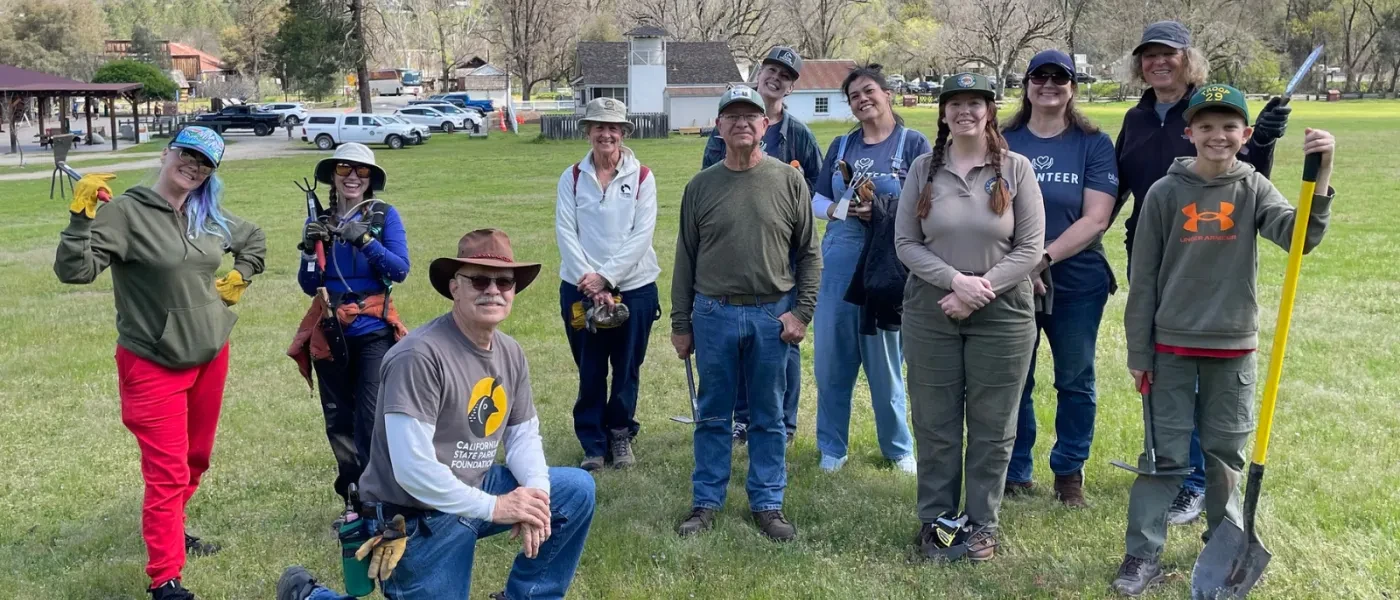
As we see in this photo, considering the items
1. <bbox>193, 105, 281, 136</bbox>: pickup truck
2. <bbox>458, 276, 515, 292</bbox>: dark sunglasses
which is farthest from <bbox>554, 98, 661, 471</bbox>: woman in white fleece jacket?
<bbox>193, 105, 281, 136</bbox>: pickup truck

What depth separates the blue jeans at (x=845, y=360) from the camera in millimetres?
5852

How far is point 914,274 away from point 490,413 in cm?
201

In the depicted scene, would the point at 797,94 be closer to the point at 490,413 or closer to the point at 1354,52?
the point at 1354,52

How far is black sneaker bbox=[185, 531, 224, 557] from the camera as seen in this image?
16.5 ft

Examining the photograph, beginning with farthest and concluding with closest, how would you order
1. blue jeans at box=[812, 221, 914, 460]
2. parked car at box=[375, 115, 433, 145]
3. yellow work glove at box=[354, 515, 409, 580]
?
parked car at box=[375, 115, 433, 145] < blue jeans at box=[812, 221, 914, 460] < yellow work glove at box=[354, 515, 409, 580]

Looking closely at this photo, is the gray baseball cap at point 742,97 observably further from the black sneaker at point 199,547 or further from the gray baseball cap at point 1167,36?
the black sneaker at point 199,547

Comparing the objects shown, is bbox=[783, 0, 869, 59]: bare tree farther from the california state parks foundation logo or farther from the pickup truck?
the california state parks foundation logo

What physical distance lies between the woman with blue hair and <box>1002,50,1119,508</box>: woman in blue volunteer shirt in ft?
12.5

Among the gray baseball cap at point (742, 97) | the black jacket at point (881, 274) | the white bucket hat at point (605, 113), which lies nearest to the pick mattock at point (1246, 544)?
the black jacket at point (881, 274)

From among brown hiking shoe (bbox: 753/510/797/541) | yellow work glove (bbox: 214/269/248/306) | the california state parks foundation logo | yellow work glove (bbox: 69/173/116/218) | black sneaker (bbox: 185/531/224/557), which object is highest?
yellow work glove (bbox: 69/173/116/218)

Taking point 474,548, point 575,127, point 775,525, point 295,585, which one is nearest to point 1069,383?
point 775,525

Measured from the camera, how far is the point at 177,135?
14.9 ft

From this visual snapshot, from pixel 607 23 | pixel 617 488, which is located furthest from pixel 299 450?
pixel 607 23

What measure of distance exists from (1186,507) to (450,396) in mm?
3633
